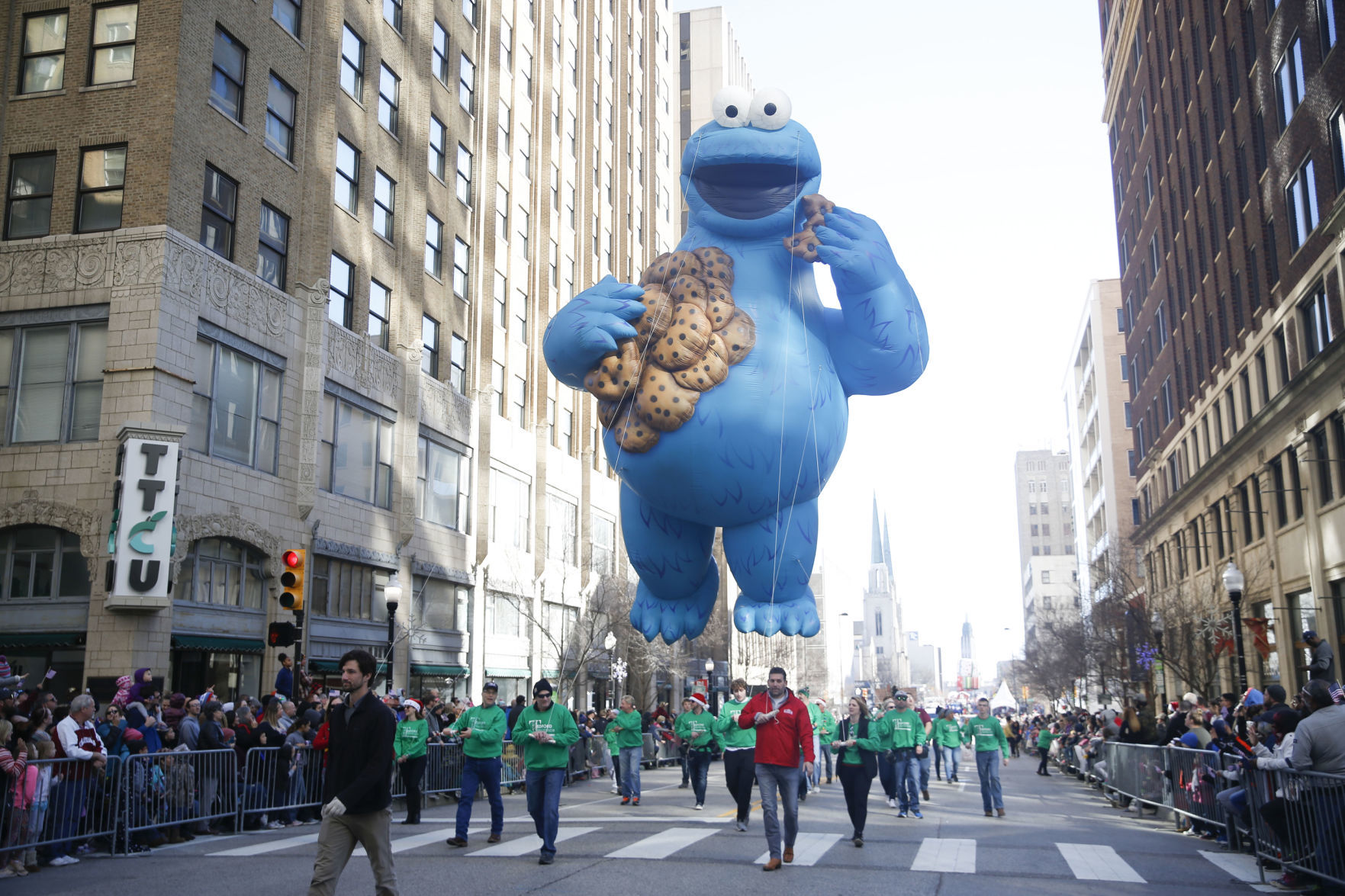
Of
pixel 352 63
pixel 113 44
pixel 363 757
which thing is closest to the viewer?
pixel 363 757

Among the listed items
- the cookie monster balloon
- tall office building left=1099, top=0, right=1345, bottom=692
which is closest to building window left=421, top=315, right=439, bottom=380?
tall office building left=1099, top=0, right=1345, bottom=692

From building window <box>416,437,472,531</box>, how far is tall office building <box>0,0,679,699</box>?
9 cm

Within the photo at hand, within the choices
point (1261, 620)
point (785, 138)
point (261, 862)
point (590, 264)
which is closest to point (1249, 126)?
point (1261, 620)

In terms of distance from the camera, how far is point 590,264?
40656mm

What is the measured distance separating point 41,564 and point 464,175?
16.4 meters

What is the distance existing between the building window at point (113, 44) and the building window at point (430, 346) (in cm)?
966

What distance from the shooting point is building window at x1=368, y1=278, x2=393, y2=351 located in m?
25.5

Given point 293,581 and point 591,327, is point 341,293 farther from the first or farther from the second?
point 591,327

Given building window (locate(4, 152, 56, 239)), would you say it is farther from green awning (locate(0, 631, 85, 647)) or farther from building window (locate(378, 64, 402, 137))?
building window (locate(378, 64, 402, 137))

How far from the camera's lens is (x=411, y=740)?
13.5 meters

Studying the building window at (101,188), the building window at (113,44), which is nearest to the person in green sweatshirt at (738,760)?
the building window at (101,188)

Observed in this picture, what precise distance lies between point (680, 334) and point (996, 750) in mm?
9911

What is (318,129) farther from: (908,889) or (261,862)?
(908,889)

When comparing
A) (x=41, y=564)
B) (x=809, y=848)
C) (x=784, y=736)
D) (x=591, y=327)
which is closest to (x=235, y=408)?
(x=41, y=564)
